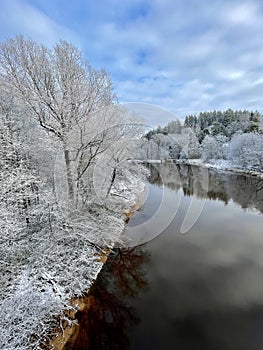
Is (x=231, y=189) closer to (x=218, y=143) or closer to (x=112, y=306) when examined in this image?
(x=112, y=306)

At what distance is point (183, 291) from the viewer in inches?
245

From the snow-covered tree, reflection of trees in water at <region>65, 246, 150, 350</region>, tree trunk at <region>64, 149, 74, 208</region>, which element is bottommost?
reflection of trees in water at <region>65, 246, 150, 350</region>

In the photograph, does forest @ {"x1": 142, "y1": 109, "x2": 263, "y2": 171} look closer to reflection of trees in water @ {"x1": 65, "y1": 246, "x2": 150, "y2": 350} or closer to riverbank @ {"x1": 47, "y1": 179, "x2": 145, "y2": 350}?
riverbank @ {"x1": 47, "y1": 179, "x2": 145, "y2": 350}

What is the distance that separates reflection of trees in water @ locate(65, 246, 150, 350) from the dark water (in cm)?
2

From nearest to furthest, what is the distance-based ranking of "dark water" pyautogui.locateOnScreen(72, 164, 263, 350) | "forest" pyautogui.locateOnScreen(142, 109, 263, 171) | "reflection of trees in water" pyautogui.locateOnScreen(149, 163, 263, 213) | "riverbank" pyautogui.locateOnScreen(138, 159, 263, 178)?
"dark water" pyautogui.locateOnScreen(72, 164, 263, 350), "reflection of trees in water" pyautogui.locateOnScreen(149, 163, 263, 213), "riverbank" pyautogui.locateOnScreen(138, 159, 263, 178), "forest" pyautogui.locateOnScreen(142, 109, 263, 171)

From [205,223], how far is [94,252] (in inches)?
248

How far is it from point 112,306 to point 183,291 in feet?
7.16

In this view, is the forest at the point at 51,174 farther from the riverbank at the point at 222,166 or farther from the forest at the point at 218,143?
the riverbank at the point at 222,166

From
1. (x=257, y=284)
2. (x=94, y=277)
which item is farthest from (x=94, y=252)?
(x=257, y=284)

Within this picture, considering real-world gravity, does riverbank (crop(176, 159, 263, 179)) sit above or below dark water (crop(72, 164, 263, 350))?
above

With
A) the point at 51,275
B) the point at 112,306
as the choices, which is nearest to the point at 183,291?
the point at 112,306

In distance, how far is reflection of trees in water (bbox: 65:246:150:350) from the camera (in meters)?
4.67

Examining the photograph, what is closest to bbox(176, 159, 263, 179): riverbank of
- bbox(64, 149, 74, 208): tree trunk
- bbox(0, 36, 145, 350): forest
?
bbox(0, 36, 145, 350): forest

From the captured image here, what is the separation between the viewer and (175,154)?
4050cm
